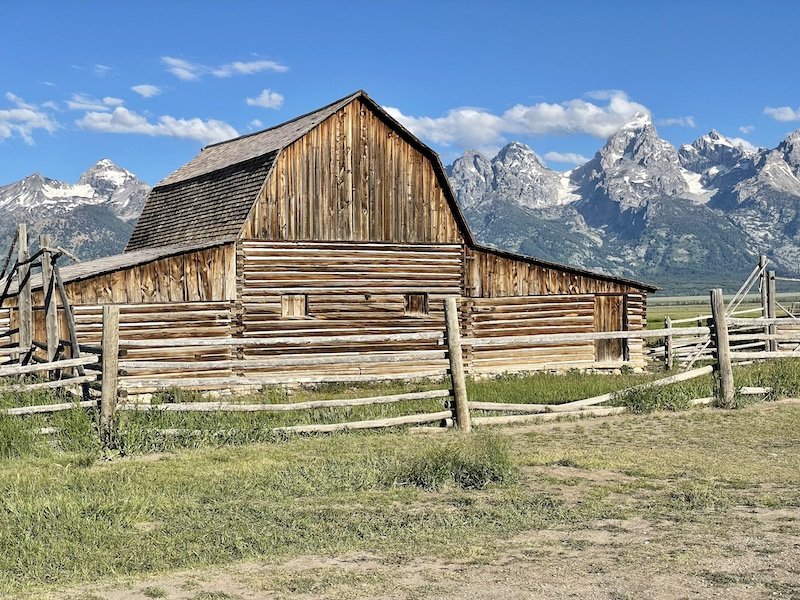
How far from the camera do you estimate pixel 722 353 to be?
16125 millimetres

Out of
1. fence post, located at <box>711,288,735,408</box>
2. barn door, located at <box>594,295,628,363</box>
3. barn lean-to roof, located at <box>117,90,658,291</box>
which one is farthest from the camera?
barn door, located at <box>594,295,628,363</box>

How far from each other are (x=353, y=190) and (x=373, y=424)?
1274 centimetres

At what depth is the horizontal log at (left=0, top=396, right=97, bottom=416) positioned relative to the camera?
12.5 meters

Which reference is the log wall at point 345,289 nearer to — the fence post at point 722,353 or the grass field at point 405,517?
the fence post at point 722,353

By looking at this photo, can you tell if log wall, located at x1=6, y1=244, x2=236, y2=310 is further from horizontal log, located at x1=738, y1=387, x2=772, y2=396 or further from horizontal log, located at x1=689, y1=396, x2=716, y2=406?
horizontal log, located at x1=738, y1=387, x2=772, y2=396

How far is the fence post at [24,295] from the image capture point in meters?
18.2

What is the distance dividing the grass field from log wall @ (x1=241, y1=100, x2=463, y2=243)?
1241 cm

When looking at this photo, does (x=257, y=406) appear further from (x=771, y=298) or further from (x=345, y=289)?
(x=771, y=298)

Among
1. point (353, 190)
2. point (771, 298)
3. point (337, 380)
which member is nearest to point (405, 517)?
point (337, 380)

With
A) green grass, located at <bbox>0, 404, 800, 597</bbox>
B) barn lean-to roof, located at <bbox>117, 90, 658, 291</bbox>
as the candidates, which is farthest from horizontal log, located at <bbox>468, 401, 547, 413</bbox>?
barn lean-to roof, located at <bbox>117, 90, 658, 291</bbox>

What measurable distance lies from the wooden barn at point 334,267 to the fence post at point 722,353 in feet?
32.2

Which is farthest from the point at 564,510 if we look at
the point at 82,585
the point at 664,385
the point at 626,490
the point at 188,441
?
the point at 664,385

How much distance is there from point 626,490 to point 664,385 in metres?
7.06

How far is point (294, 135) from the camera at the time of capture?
25.1m
